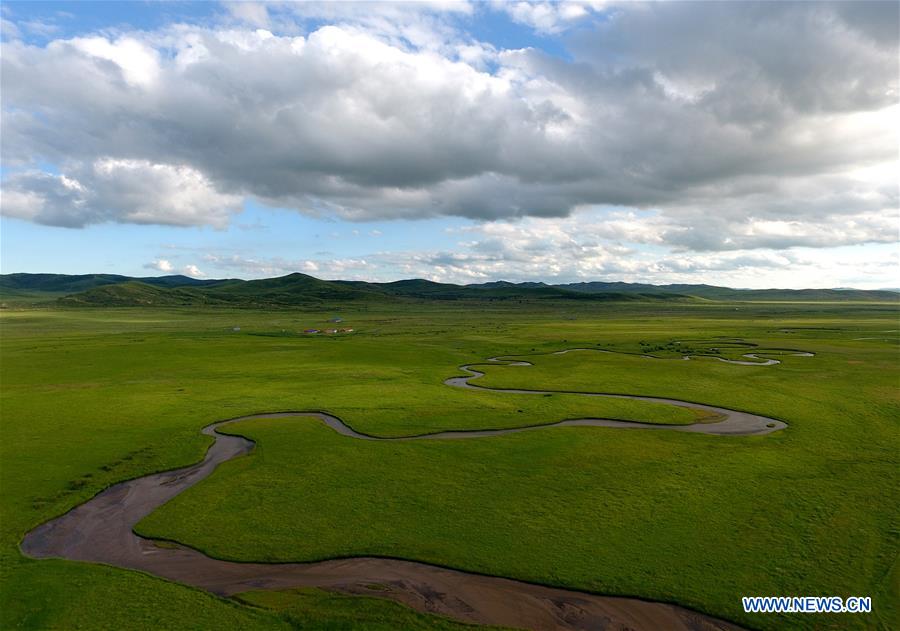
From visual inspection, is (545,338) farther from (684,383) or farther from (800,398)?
(800,398)

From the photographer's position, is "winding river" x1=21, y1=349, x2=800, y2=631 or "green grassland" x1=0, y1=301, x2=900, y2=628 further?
"green grassland" x1=0, y1=301, x2=900, y2=628

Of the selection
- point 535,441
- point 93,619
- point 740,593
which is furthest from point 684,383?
point 93,619

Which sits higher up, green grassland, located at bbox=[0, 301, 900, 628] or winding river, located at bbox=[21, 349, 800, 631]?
green grassland, located at bbox=[0, 301, 900, 628]

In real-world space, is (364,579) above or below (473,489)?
below

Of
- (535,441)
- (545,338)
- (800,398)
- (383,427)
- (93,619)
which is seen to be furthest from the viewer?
(545,338)

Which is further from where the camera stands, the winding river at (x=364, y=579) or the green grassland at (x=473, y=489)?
the green grassland at (x=473, y=489)

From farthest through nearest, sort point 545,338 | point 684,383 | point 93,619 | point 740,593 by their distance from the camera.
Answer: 1. point 545,338
2. point 684,383
3. point 740,593
4. point 93,619

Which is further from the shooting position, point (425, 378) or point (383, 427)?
point (425, 378)

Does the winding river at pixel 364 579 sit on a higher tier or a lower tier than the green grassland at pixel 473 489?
lower
